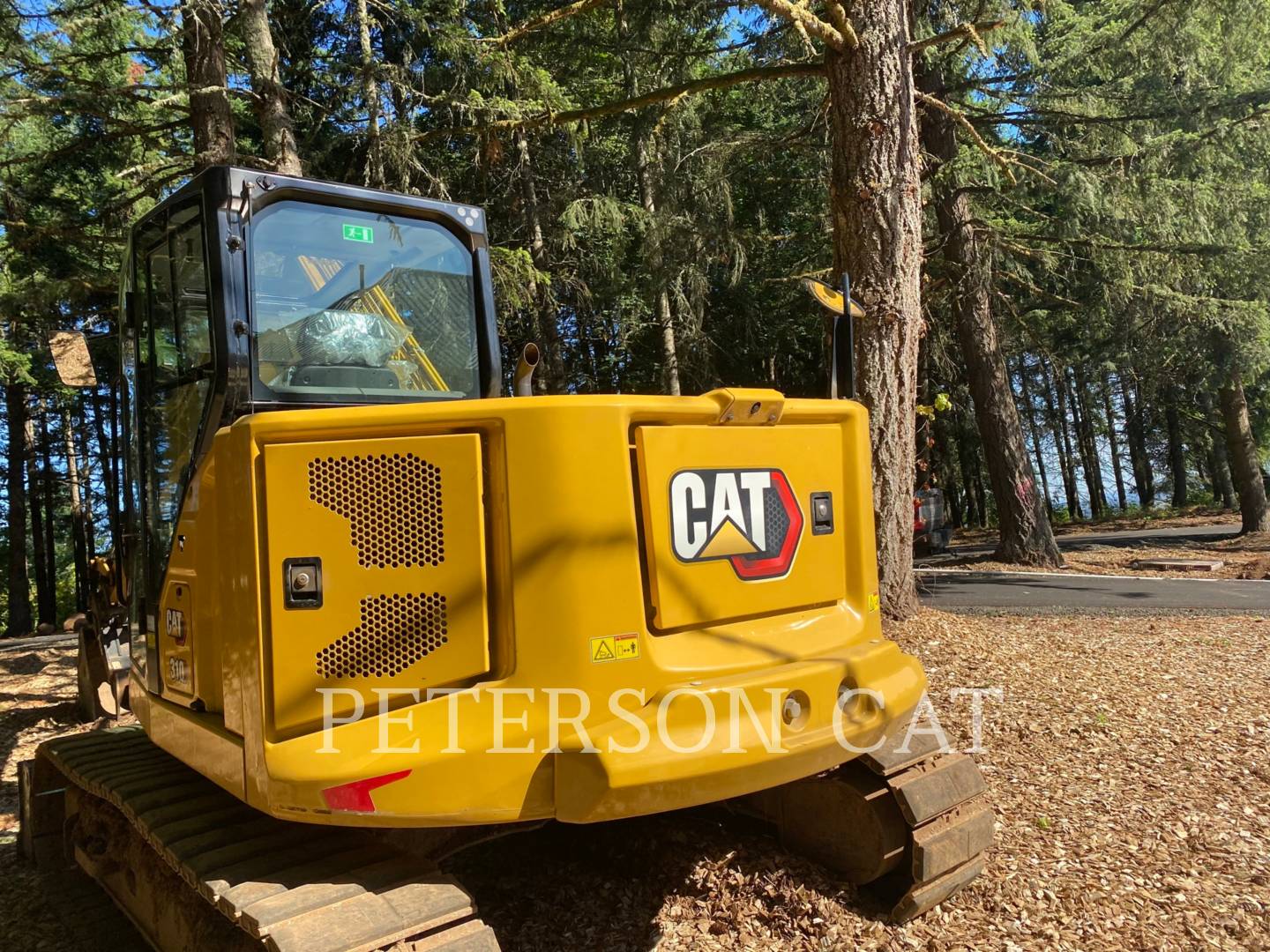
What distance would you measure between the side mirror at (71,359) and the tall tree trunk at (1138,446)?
36.6 m

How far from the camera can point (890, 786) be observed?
3.35m

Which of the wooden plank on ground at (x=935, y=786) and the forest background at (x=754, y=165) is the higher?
the forest background at (x=754, y=165)

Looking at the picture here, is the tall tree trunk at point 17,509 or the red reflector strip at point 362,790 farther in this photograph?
the tall tree trunk at point 17,509

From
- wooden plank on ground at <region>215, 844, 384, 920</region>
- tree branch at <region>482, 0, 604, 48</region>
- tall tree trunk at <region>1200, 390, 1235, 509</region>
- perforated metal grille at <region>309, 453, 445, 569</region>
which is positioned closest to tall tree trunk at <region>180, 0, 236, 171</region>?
tree branch at <region>482, 0, 604, 48</region>

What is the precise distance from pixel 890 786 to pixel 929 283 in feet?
32.7

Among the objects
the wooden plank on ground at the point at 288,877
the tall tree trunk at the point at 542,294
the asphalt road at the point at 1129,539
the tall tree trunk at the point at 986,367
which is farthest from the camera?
the tall tree trunk at the point at 542,294

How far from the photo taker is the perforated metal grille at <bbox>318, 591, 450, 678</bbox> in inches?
99.4

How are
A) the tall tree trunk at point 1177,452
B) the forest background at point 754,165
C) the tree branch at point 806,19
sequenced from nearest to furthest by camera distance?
the tree branch at point 806,19 < the forest background at point 754,165 < the tall tree trunk at point 1177,452

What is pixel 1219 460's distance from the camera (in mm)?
29906

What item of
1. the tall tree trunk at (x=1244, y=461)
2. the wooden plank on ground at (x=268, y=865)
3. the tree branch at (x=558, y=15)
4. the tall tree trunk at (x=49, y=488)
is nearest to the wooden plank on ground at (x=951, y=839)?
the wooden plank on ground at (x=268, y=865)

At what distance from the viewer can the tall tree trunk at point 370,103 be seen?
10.5 m

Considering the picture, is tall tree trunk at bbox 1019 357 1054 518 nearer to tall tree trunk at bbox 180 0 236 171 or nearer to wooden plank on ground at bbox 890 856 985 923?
tall tree trunk at bbox 180 0 236 171

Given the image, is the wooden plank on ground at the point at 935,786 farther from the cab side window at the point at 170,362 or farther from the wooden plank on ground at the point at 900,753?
the cab side window at the point at 170,362

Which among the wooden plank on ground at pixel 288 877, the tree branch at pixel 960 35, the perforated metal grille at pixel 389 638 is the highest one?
the tree branch at pixel 960 35
